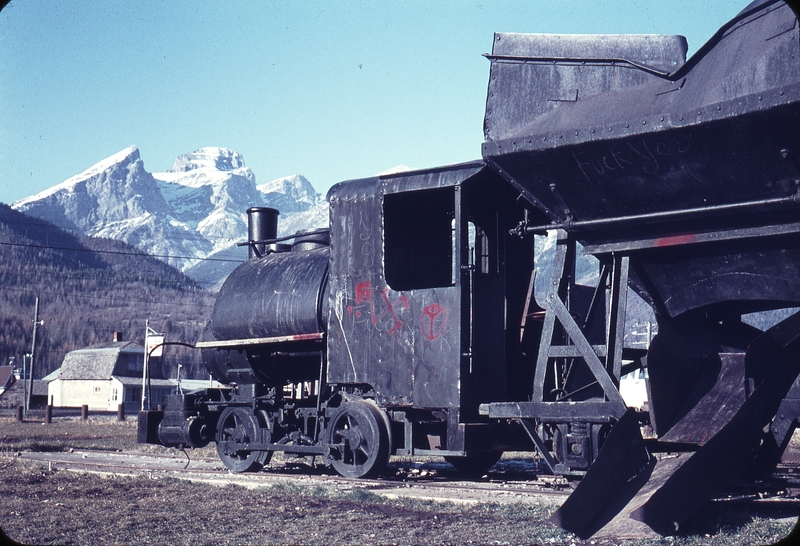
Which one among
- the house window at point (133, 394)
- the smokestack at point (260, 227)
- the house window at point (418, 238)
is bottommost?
the house window at point (133, 394)

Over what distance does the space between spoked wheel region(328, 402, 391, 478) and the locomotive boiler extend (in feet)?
0.08

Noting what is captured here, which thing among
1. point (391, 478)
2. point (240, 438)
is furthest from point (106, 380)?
point (391, 478)

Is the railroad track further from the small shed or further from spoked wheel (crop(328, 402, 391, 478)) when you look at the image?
the small shed

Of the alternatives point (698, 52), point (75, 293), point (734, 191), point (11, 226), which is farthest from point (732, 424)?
point (11, 226)

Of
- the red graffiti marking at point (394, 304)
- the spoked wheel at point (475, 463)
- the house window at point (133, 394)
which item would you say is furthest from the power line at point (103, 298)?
the red graffiti marking at point (394, 304)

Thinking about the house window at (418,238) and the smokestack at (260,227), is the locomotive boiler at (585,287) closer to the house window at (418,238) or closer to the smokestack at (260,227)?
the house window at (418,238)

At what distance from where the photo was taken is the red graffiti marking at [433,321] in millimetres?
9562

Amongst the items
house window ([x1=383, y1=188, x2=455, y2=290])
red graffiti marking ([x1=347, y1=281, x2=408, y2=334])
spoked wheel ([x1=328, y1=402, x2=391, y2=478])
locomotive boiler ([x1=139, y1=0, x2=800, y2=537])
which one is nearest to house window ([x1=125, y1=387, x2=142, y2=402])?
locomotive boiler ([x1=139, y1=0, x2=800, y2=537])

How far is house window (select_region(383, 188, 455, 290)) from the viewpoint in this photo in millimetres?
10453

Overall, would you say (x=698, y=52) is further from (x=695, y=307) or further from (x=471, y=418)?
(x=471, y=418)

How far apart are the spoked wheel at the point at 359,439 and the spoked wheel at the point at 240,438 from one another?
1565mm

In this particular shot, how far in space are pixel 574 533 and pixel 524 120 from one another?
3.65 meters

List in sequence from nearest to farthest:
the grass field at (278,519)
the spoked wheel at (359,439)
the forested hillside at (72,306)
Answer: the grass field at (278,519), the spoked wheel at (359,439), the forested hillside at (72,306)

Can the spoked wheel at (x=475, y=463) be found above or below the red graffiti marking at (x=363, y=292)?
below
